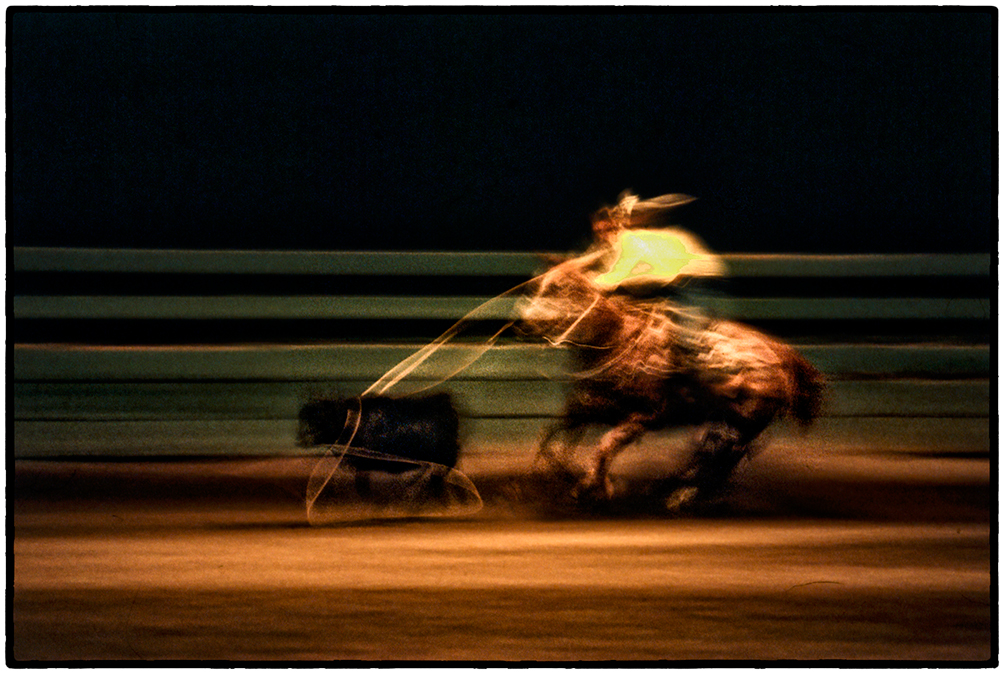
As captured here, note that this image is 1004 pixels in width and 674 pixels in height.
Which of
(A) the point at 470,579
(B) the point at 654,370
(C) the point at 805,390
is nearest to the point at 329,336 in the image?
(A) the point at 470,579

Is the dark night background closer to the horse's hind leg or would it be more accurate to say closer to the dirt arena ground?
the horse's hind leg

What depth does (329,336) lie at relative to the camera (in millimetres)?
2430

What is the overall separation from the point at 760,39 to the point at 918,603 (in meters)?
1.85

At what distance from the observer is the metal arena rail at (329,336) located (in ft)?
8.00

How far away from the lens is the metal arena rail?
2438mm

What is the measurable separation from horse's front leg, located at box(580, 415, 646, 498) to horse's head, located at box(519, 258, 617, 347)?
0.28 m

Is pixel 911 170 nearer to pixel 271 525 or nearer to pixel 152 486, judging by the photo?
pixel 271 525

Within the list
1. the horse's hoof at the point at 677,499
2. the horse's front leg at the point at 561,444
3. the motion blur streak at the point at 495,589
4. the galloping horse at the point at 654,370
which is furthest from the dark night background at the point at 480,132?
the motion blur streak at the point at 495,589

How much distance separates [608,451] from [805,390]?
655 mm

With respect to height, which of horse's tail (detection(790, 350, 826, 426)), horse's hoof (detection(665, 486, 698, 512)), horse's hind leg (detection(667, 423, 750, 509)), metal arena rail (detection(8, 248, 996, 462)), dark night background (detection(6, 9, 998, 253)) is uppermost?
dark night background (detection(6, 9, 998, 253))

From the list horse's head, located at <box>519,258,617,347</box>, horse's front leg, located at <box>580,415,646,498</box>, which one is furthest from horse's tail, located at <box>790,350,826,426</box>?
horse's head, located at <box>519,258,617,347</box>

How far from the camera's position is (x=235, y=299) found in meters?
2.45

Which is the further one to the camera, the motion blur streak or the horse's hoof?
the horse's hoof

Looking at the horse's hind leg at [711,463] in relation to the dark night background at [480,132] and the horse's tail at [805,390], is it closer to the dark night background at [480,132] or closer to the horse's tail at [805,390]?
the horse's tail at [805,390]
